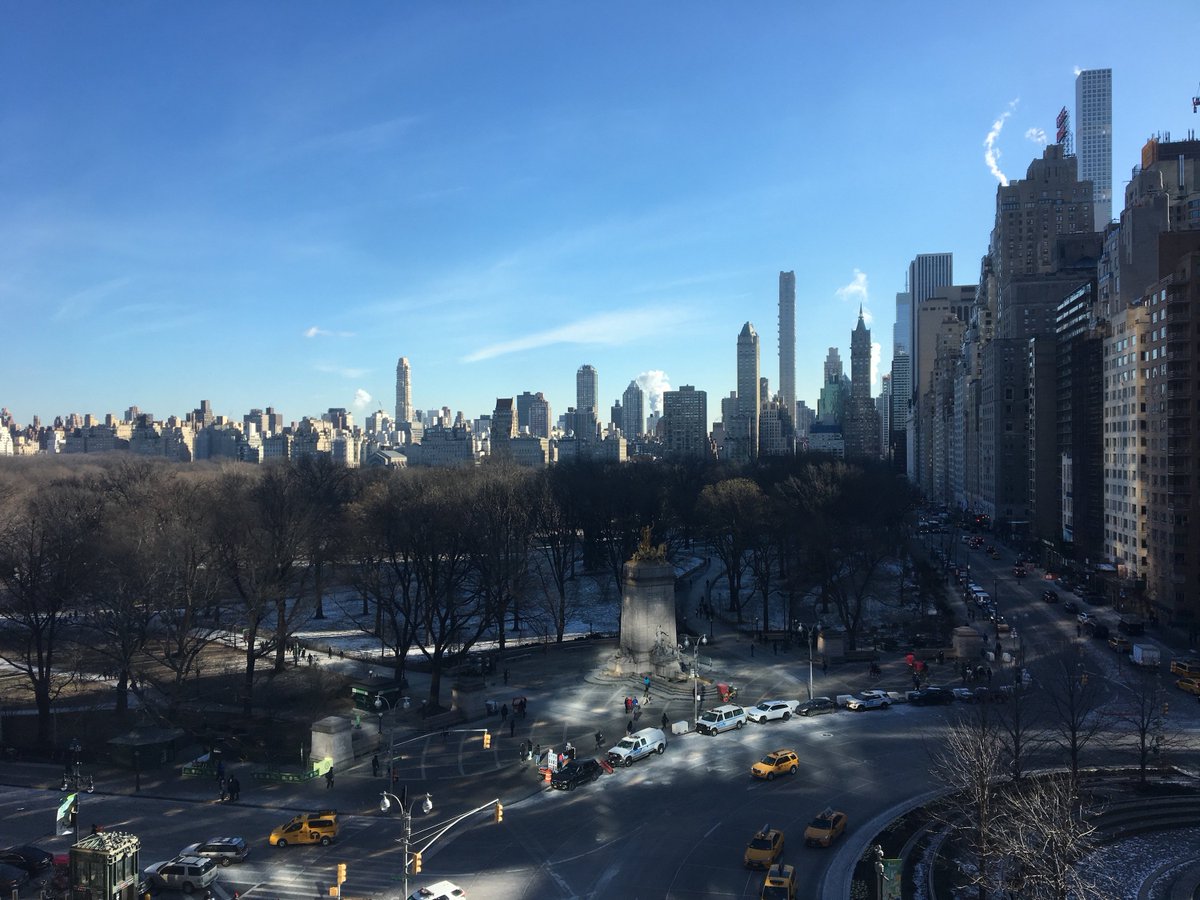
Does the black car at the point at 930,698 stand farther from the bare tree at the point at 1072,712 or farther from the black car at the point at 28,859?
the black car at the point at 28,859

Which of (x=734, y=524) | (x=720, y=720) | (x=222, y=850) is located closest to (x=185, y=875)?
(x=222, y=850)

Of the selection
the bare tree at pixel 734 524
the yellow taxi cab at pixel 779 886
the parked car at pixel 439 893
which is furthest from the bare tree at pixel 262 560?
the bare tree at pixel 734 524

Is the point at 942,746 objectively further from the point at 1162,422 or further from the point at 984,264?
the point at 984,264

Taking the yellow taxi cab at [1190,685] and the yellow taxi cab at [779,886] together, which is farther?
the yellow taxi cab at [1190,685]

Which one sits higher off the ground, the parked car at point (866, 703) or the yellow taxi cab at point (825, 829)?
the yellow taxi cab at point (825, 829)

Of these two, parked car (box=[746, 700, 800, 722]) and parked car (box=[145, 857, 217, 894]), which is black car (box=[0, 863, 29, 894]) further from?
parked car (box=[746, 700, 800, 722])

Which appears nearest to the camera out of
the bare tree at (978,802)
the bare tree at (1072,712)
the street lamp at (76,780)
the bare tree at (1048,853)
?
the bare tree at (1048,853)

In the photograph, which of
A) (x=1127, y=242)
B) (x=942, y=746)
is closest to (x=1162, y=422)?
(x=1127, y=242)
